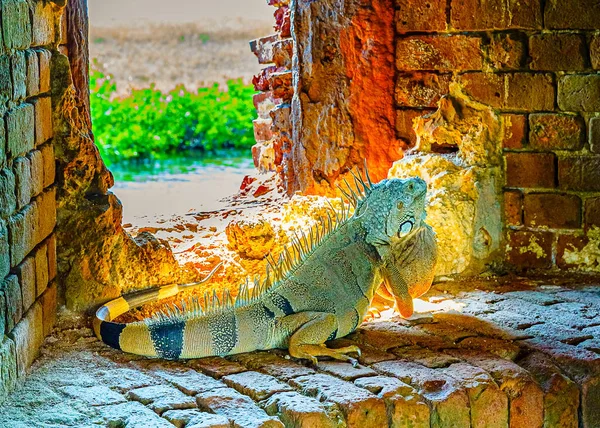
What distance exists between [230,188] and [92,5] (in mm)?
5236

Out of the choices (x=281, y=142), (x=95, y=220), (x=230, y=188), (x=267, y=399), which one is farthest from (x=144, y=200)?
(x=267, y=399)

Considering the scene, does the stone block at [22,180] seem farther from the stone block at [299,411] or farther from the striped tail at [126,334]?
the stone block at [299,411]

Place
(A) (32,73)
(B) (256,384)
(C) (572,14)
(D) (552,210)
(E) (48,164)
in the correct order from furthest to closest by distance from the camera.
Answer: (D) (552,210), (C) (572,14), (E) (48,164), (A) (32,73), (B) (256,384)

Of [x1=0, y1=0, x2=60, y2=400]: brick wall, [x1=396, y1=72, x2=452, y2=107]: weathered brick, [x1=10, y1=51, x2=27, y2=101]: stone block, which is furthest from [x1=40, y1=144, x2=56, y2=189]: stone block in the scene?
[x1=396, y1=72, x2=452, y2=107]: weathered brick

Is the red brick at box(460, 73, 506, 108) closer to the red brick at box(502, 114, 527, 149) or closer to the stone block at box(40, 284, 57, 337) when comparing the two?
the red brick at box(502, 114, 527, 149)

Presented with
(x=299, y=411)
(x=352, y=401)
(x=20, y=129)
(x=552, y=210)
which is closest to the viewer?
(x=299, y=411)

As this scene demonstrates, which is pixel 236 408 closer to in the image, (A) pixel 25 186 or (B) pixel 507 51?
(A) pixel 25 186

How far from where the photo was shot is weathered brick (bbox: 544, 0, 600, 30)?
19.1ft

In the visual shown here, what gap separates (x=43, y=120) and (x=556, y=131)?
131 inches

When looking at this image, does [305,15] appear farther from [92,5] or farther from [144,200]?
[92,5]

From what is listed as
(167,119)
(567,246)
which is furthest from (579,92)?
(167,119)

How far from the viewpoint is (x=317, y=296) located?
4738 millimetres

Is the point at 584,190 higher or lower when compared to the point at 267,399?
higher

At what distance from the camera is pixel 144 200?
386 inches
